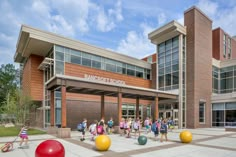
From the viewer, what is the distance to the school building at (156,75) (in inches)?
1024

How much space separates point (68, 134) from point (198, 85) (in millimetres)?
20537

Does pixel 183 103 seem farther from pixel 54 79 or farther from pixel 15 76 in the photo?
pixel 15 76

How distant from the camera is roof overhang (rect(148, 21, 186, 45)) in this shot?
29719 mm

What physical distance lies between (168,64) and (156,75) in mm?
3660

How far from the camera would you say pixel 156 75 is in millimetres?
35844

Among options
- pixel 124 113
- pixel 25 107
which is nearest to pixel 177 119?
pixel 124 113

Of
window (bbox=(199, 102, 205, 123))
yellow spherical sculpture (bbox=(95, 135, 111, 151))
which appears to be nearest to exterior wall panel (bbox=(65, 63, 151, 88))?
window (bbox=(199, 102, 205, 123))

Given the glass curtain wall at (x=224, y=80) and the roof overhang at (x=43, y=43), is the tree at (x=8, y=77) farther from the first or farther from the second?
the glass curtain wall at (x=224, y=80)

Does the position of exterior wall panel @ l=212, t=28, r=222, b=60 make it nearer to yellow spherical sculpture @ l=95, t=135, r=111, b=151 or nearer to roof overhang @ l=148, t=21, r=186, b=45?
roof overhang @ l=148, t=21, r=186, b=45

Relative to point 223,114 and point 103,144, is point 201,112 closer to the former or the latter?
point 223,114

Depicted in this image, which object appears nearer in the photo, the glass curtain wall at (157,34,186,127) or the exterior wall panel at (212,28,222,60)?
the glass curtain wall at (157,34,186,127)

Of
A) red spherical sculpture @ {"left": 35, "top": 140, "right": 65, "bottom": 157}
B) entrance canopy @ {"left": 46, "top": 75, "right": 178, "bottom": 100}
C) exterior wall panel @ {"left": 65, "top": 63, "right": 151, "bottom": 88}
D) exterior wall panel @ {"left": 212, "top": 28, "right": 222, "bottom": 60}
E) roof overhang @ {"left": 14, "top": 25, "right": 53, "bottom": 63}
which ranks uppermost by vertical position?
exterior wall panel @ {"left": 212, "top": 28, "right": 222, "bottom": 60}

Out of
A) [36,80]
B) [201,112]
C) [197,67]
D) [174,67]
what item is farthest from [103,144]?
[201,112]

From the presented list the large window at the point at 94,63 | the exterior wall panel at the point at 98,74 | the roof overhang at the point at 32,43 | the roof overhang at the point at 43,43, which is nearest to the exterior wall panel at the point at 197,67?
the exterior wall panel at the point at 98,74
